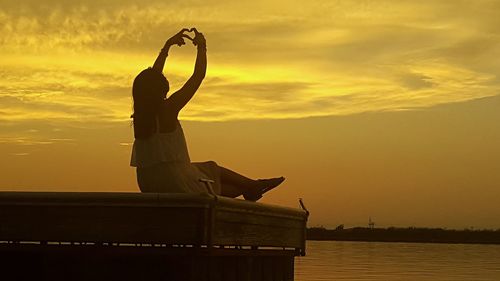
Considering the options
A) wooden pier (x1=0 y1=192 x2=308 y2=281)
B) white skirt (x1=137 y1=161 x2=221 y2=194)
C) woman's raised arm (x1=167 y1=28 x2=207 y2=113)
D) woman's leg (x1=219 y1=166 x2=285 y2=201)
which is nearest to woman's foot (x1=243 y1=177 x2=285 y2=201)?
woman's leg (x1=219 y1=166 x2=285 y2=201)

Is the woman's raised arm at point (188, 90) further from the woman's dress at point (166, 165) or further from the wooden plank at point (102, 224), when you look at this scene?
the wooden plank at point (102, 224)

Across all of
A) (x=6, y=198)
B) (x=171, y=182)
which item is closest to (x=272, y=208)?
(x=171, y=182)

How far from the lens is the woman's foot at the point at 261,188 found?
15.0 meters

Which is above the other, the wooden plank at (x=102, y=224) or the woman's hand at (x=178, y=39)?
the woman's hand at (x=178, y=39)

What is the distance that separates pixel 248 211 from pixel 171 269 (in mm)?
1450

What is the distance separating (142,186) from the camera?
1421 centimetres

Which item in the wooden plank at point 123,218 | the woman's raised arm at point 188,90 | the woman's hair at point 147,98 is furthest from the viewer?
the woman's raised arm at point 188,90

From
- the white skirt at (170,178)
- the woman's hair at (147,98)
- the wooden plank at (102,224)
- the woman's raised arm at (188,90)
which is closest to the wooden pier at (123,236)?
the wooden plank at (102,224)

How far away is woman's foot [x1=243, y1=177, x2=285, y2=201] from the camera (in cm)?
1499

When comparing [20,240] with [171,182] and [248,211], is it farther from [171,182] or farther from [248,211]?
[248,211]

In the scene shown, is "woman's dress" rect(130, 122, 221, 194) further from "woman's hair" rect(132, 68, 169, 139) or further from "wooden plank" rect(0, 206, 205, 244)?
"wooden plank" rect(0, 206, 205, 244)

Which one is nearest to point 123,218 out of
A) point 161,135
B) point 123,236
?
point 123,236

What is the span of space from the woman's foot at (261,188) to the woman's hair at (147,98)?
1.83 m

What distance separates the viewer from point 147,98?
545 inches
